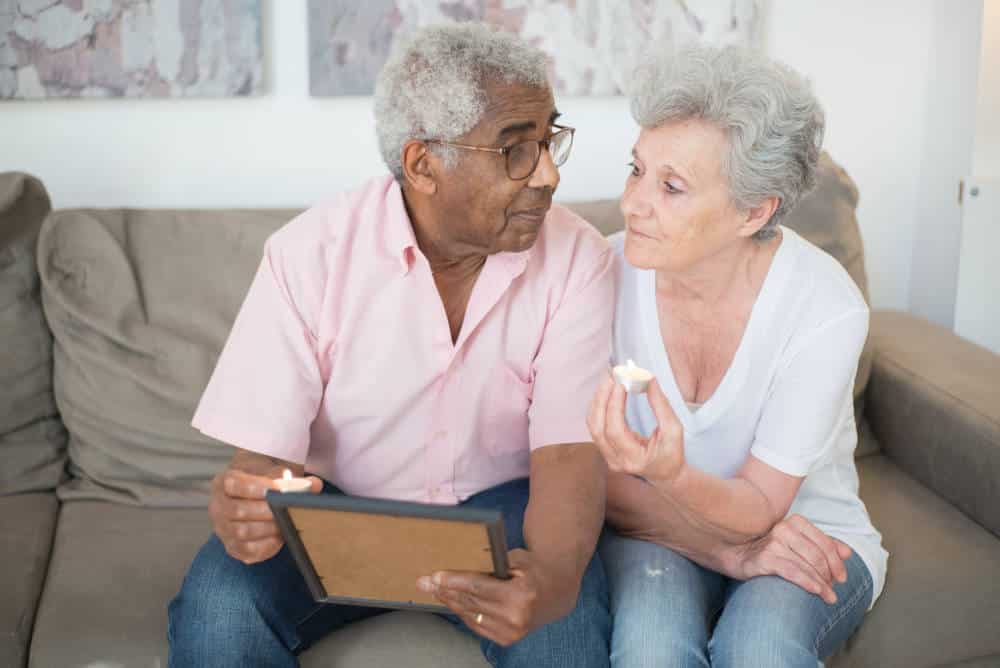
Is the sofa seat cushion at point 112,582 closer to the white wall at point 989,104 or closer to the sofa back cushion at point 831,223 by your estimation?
the sofa back cushion at point 831,223

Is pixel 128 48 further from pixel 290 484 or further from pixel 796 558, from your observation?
pixel 796 558

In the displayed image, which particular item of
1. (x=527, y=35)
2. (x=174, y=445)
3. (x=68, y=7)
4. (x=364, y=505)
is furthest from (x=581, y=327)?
(x=68, y=7)

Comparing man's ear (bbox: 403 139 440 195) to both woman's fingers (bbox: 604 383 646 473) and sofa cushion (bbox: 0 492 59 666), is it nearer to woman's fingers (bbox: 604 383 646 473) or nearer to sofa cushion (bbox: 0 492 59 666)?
woman's fingers (bbox: 604 383 646 473)

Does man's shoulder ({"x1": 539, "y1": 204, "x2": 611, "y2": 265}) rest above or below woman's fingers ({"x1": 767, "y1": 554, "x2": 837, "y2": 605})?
above

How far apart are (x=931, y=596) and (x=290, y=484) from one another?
1074 mm

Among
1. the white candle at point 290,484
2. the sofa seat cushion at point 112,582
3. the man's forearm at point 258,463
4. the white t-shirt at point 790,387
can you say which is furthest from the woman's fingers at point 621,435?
the sofa seat cushion at point 112,582

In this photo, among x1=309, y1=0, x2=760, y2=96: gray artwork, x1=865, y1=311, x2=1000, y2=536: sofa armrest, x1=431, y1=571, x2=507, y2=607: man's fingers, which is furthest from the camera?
x1=309, y1=0, x2=760, y2=96: gray artwork

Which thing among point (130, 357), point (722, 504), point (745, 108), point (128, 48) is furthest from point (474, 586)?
point (128, 48)

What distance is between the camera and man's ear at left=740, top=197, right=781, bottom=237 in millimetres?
1653

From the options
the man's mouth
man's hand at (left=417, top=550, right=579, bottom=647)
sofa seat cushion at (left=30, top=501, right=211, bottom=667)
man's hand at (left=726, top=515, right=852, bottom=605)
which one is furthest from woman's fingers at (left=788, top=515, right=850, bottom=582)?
sofa seat cushion at (left=30, top=501, right=211, bottom=667)

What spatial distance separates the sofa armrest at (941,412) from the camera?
6.47 ft

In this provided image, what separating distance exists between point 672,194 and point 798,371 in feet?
1.07

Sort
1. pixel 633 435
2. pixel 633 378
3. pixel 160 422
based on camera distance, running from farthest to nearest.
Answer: pixel 160 422 < pixel 633 435 < pixel 633 378

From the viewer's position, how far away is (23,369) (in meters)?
2.05
